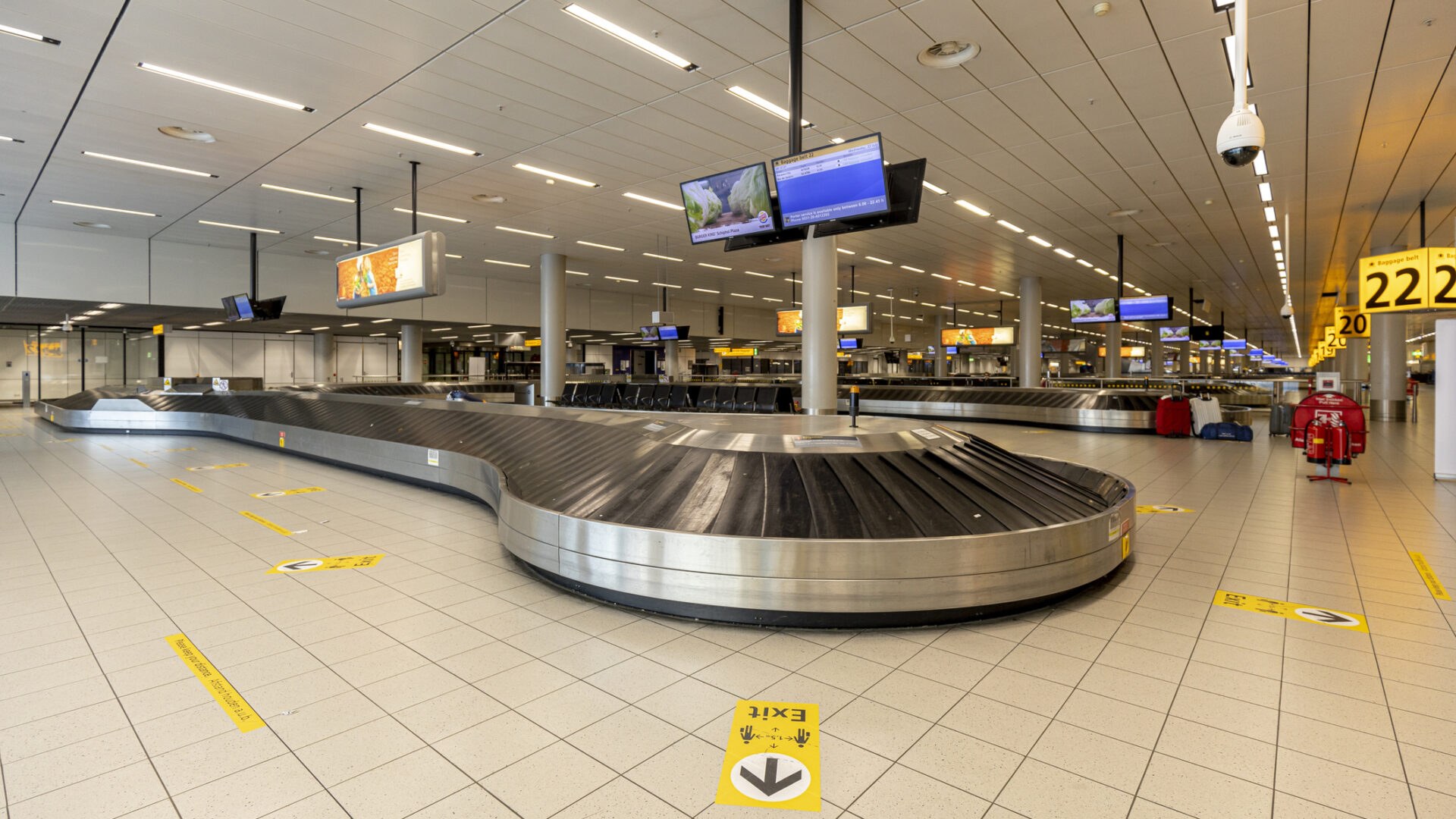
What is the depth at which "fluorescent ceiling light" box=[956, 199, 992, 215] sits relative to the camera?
503 inches

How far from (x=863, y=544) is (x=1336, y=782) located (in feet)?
7.15

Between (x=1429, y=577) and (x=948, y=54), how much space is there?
611cm

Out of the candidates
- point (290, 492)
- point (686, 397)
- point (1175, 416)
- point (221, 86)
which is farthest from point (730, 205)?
point (1175, 416)

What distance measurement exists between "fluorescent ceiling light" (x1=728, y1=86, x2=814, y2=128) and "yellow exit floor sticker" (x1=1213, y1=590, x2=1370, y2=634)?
20.1 feet

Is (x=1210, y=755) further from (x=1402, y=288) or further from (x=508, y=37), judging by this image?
(x=1402, y=288)

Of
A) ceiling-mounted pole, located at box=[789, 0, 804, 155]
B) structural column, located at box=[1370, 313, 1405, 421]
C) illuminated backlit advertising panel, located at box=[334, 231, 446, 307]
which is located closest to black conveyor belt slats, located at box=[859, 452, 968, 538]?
ceiling-mounted pole, located at box=[789, 0, 804, 155]

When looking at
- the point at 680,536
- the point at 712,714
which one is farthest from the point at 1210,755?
the point at 680,536

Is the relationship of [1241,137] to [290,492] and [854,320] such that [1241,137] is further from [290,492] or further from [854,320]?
[854,320]

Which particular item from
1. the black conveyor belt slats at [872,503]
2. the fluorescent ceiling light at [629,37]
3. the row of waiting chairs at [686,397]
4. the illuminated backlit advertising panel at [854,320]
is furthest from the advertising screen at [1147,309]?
the black conveyor belt slats at [872,503]

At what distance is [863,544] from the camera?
3963 mm

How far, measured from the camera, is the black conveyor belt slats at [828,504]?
13.5 ft

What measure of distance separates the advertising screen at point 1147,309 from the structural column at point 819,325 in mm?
10710

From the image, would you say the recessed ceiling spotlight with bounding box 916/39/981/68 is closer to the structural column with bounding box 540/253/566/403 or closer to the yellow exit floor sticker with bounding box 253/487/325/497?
the yellow exit floor sticker with bounding box 253/487/325/497

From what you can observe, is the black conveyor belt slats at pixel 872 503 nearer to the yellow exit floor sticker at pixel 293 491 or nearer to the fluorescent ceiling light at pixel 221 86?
the yellow exit floor sticker at pixel 293 491
